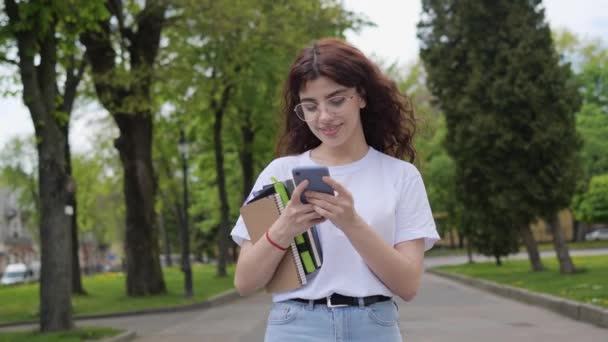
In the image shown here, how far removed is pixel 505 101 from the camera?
26.6 metres

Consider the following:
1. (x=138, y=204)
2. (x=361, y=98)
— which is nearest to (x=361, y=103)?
(x=361, y=98)

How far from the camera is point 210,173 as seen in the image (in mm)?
50844

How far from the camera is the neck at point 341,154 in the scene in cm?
341

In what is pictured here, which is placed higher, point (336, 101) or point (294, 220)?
point (336, 101)

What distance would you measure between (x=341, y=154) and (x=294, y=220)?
497 mm

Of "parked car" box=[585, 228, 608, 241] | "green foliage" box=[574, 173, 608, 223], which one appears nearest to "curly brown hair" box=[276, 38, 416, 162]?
"green foliage" box=[574, 173, 608, 223]

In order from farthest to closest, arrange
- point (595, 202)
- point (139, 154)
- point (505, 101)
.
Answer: point (595, 202) < point (139, 154) < point (505, 101)

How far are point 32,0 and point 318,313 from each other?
42.7ft

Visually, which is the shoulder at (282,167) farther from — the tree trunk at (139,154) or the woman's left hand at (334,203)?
the tree trunk at (139,154)

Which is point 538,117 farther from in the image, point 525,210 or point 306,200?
point 306,200

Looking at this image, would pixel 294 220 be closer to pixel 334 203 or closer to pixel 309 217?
pixel 309 217

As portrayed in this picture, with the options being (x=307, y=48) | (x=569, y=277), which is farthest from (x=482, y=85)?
(x=307, y=48)

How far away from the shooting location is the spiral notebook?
3.15m

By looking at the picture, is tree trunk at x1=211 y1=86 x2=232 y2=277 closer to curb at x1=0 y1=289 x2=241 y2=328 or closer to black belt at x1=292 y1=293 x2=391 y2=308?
curb at x1=0 y1=289 x2=241 y2=328
